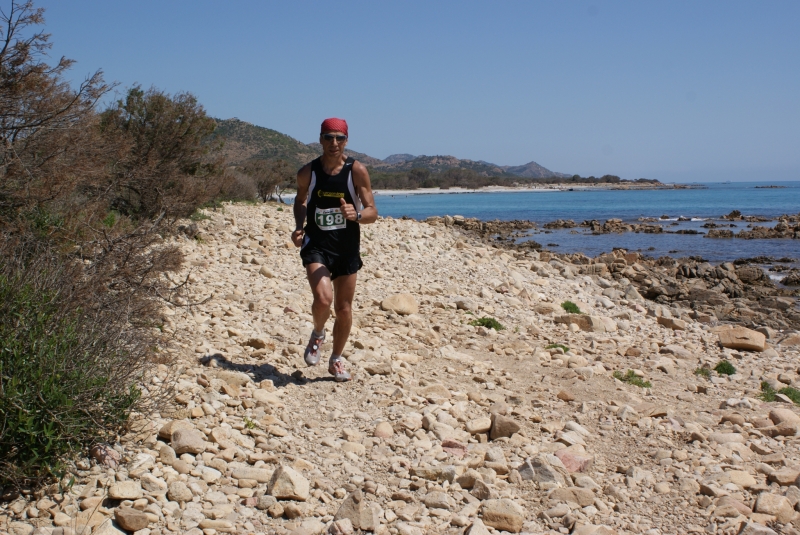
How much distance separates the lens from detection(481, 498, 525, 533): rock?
3568 millimetres

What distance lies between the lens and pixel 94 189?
8.53m

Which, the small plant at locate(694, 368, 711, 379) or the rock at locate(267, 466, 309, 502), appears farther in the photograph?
the small plant at locate(694, 368, 711, 379)

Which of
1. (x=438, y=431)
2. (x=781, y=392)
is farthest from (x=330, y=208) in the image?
(x=781, y=392)

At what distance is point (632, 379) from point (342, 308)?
124 inches

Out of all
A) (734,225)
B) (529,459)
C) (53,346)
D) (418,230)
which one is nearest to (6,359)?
(53,346)

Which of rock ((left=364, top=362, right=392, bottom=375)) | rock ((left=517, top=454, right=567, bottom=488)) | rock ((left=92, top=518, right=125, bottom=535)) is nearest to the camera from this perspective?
rock ((left=92, top=518, right=125, bottom=535))

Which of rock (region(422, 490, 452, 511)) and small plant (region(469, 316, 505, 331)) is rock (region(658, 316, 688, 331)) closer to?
small plant (region(469, 316, 505, 331))

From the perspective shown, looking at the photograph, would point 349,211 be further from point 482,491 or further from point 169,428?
point 482,491

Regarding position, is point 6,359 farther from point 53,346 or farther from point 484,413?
point 484,413

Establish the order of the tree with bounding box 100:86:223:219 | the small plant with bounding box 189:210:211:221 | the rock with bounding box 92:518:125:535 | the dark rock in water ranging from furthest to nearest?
the dark rock in water → the small plant with bounding box 189:210:211:221 → the tree with bounding box 100:86:223:219 → the rock with bounding box 92:518:125:535

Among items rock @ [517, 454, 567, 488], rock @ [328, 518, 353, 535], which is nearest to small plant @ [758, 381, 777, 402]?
rock @ [517, 454, 567, 488]

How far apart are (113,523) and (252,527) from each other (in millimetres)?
646

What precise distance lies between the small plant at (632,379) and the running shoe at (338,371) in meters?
2.91

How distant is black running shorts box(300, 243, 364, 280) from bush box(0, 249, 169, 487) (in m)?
1.45
